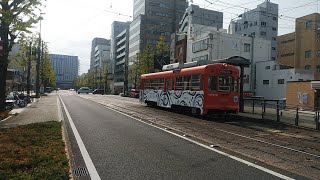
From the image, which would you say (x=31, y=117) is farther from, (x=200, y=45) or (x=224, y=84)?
(x=200, y=45)

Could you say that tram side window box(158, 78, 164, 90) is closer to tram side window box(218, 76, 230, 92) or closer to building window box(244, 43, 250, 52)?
tram side window box(218, 76, 230, 92)

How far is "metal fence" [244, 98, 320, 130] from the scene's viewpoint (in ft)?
59.7

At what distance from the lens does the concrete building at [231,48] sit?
59812mm

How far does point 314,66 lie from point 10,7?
62867mm

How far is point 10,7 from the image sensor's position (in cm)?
2084

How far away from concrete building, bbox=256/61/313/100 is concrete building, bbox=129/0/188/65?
54.2 meters

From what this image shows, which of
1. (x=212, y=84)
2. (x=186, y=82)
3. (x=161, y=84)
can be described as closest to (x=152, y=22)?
(x=161, y=84)

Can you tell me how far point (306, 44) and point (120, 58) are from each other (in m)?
79.5

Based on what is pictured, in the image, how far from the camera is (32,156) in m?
8.36

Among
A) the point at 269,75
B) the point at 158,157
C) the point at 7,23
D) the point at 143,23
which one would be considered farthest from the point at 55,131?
the point at 143,23

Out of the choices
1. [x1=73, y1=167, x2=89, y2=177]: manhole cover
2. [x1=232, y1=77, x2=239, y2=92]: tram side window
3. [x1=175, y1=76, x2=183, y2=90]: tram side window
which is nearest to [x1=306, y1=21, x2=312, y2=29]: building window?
[x1=175, y1=76, x2=183, y2=90]: tram side window

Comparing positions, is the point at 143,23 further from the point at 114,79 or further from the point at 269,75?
the point at 269,75

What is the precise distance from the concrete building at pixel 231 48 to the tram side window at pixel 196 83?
119 ft

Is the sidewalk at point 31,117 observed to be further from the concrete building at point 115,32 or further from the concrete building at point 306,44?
the concrete building at point 115,32
